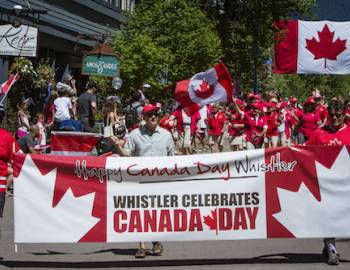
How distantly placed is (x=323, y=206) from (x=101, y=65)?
12.3 metres

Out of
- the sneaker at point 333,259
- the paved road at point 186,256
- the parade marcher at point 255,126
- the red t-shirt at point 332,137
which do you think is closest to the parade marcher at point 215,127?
the parade marcher at point 255,126

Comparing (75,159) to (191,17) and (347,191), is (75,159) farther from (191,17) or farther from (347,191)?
(191,17)

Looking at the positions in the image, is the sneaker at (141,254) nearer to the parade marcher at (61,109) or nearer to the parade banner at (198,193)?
the parade banner at (198,193)

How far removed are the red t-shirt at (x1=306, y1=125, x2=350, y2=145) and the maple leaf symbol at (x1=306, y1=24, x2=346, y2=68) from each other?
33.6 ft

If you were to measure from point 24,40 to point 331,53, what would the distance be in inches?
283

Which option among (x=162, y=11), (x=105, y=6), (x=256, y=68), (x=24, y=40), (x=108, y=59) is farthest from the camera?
(x=256, y=68)

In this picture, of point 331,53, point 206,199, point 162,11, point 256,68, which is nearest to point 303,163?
point 206,199

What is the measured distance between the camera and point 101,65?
20562 mm

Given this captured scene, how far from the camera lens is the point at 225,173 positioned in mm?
9031

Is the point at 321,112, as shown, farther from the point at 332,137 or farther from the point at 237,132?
the point at 332,137

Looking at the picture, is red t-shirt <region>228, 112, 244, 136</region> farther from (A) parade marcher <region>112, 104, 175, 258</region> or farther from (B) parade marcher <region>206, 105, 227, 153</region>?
(A) parade marcher <region>112, 104, 175, 258</region>

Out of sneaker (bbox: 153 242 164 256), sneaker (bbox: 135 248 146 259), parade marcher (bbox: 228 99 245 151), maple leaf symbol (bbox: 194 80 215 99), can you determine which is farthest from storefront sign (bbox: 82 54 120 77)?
sneaker (bbox: 135 248 146 259)

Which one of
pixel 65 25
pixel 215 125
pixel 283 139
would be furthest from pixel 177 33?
pixel 283 139

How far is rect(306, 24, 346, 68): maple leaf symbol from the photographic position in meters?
19.2
